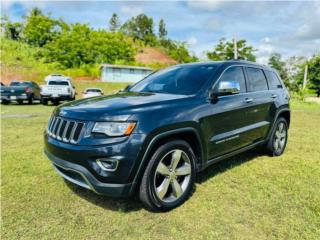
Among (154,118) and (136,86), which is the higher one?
(136,86)

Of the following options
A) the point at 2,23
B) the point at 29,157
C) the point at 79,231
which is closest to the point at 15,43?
the point at 2,23

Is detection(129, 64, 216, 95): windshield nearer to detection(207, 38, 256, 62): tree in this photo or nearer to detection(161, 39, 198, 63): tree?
detection(207, 38, 256, 62): tree

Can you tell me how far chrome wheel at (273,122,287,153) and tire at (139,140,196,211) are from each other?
2.69 metres

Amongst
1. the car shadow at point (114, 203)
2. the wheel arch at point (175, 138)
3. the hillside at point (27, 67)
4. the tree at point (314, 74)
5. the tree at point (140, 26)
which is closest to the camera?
the wheel arch at point (175, 138)

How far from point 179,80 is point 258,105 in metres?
1.44

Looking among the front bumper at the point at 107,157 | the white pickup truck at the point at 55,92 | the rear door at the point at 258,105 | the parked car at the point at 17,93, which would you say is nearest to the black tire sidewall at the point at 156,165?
the front bumper at the point at 107,157

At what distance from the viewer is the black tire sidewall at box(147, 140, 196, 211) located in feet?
9.80

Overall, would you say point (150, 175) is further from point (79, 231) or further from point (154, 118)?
point (79, 231)

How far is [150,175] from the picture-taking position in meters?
2.97

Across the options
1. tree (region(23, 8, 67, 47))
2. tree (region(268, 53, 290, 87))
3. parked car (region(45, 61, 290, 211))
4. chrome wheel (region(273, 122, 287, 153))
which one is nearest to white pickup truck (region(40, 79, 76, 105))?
parked car (region(45, 61, 290, 211))

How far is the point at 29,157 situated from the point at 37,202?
78.0 inches

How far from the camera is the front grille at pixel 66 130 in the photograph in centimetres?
292

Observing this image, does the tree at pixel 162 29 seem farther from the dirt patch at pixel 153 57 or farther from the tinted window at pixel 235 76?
the tinted window at pixel 235 76

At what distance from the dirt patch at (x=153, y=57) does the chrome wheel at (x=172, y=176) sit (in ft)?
201
